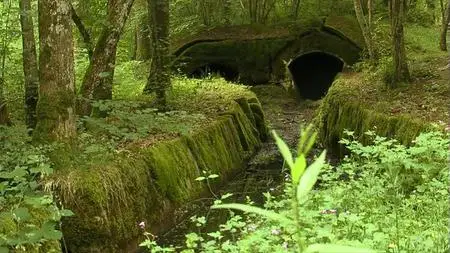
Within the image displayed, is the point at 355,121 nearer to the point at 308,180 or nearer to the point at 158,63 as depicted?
the point at 158,63

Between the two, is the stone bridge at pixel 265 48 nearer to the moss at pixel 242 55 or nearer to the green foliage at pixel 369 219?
the moss at pixel 242 55

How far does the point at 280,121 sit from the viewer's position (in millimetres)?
17938

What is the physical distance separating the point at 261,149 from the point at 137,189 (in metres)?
7.45

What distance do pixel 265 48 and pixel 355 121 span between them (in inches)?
377

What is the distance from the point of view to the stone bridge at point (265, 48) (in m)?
19.4

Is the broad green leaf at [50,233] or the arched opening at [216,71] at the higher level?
the arched opening at [216,71]

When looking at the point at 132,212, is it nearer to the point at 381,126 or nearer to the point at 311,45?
the point at 381,126

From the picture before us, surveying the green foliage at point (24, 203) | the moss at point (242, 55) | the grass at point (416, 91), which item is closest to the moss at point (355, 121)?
the grass at point (416, 91)

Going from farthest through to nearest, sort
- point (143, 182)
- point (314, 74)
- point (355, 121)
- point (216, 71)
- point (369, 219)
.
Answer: point (314, 74)
point (216, 71)
point (355, 121)
point (143, 182)
point (369, 219)

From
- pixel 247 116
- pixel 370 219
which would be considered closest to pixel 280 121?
pixel 247 116

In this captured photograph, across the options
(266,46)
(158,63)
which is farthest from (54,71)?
(266,46)

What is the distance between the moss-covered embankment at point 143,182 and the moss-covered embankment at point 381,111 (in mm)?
2771

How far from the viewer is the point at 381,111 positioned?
34.5 ft

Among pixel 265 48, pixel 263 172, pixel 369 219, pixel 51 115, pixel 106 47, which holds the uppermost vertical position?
pixel 106 47
